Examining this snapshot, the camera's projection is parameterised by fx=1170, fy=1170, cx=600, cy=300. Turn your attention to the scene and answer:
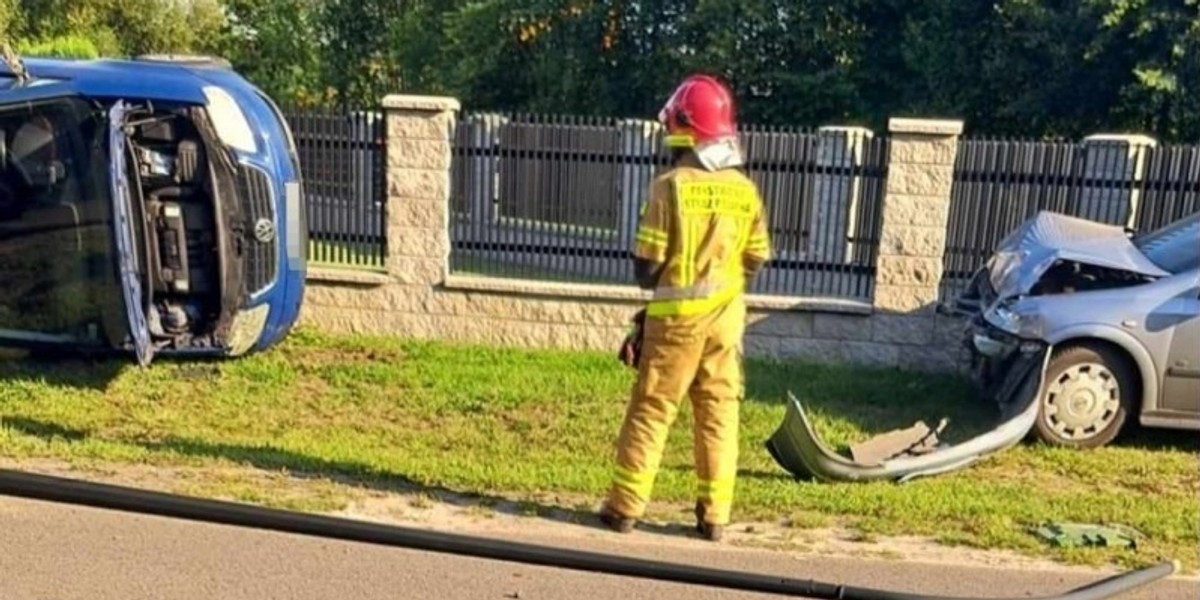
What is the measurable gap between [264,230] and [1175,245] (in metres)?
5.78

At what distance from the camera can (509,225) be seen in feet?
30.7

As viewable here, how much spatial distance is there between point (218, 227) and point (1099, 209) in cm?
624

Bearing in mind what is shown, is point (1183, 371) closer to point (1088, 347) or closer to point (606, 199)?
point (1088, 347)

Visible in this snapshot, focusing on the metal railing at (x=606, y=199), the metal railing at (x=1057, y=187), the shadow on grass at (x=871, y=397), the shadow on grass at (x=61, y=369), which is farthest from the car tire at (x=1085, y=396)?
the shadow on grass at (x=61, y=369)

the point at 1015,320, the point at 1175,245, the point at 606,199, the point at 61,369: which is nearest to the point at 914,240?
the point at 1015,320

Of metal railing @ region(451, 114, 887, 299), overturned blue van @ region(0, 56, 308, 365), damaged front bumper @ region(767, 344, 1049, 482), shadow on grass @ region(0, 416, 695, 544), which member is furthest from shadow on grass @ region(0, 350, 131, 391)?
damaged front bumper @ region(767, 344, 1049, 482)

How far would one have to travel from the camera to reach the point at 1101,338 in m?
6.89

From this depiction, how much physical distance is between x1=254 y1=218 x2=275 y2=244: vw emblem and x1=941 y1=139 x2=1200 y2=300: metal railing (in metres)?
4.85

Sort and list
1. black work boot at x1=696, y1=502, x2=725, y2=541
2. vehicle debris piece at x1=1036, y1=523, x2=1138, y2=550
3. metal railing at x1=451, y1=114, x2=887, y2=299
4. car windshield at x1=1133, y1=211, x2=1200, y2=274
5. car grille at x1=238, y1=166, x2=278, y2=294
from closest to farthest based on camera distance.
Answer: black work boot at x1=696, y1=502, x2=725, y2=541, vehicle debris piece at x1=1036, y1=523, x2=1138, y2=550, car windshield at x1=1133, y1=211, x2=1200, y2=274, car grille at x1=238, y1=166, x2=278, y2=294, metal railing at x1=451, y1=114, x2=887, y2=299

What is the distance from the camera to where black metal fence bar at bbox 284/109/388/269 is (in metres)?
9.31

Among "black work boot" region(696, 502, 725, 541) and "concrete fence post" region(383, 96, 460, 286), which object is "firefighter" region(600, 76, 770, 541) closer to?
"black work boot" region(696, 502, 725, 541)

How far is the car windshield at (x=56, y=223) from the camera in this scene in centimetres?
716

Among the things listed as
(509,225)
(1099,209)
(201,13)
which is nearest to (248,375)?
(509,225)

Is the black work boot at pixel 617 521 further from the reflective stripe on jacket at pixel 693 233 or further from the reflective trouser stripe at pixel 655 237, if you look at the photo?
the reflective trouser stripe at pixel 655 237
